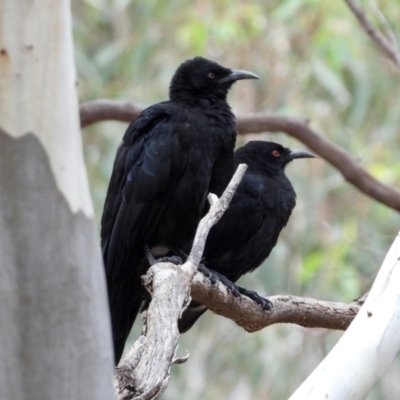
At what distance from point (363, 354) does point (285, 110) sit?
615 cm

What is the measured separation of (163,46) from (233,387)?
4648 mm

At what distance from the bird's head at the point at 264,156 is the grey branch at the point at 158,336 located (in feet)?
7.60

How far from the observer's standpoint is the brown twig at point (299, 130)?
558 centimetres

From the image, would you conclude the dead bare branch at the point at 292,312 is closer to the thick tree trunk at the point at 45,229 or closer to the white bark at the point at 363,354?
the white bark at the point at 363,354

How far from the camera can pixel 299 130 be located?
574 centimetres

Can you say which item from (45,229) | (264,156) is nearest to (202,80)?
(264,156)

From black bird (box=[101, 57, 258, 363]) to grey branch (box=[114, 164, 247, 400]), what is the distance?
114 centimetres

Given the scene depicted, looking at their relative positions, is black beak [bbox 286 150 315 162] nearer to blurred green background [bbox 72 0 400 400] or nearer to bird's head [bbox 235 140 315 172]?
bird's head [bbox 235 140 315 172]

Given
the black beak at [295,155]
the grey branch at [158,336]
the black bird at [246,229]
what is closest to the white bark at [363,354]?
the grey branch at [158,336]

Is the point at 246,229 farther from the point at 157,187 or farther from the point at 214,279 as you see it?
the point at 214,279

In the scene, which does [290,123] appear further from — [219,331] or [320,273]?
[219,331]

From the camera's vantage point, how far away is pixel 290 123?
5.75 metres

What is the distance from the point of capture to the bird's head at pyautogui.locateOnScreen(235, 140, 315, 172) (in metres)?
5.34

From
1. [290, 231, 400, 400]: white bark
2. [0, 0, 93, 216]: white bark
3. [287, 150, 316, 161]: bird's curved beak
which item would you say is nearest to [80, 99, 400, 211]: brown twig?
[287, 150, 316, 161]: bird's curved beak
